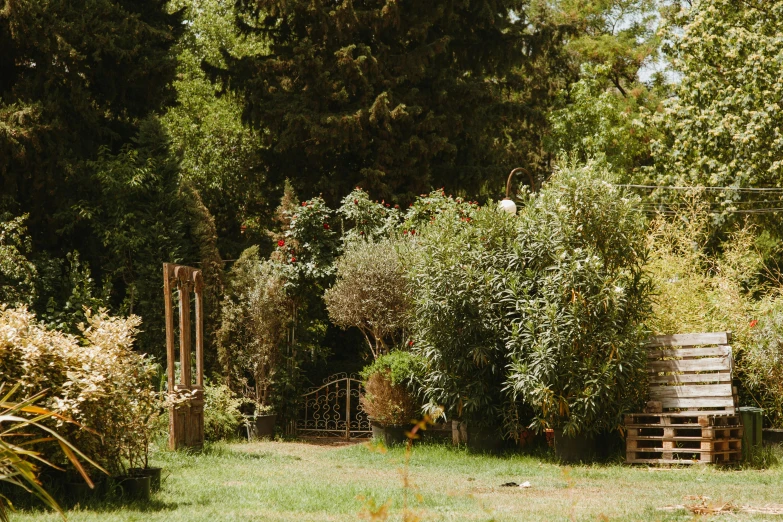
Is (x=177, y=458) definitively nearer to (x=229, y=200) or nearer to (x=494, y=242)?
(x=494, y=242)

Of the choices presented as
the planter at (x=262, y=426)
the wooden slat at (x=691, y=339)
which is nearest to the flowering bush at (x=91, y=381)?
the planter at (x=262, y=426)

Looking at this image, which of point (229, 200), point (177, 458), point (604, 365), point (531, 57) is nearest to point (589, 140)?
point (531, 57)

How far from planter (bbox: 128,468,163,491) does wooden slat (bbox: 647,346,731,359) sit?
6.95 m

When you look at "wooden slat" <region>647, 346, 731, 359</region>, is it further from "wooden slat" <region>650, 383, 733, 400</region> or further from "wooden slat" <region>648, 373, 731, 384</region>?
→ "wooden slat" <region>650, 383, 733, 400</region>

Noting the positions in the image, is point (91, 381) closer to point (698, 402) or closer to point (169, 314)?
point (169, 314)

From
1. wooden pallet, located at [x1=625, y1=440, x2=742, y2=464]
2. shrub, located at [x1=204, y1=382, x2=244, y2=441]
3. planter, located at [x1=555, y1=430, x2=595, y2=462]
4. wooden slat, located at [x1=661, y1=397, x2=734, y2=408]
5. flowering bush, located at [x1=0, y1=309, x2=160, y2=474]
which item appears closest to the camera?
flowering bush, located at [x1=0, y1=309, x2=160, y2=474]

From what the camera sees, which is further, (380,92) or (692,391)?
(380,92)

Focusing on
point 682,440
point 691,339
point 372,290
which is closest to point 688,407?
point 682,440

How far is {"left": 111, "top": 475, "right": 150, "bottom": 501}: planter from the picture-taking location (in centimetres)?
800

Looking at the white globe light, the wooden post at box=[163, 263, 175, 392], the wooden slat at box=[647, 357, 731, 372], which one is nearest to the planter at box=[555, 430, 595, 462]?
the wooden slat at box=[647, 357, 731, 372]

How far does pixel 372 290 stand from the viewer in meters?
14.7

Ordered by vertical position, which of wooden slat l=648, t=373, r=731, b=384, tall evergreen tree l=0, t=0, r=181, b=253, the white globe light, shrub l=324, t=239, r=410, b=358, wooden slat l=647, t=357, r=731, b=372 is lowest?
wooden slat l=648, t=373, r=731, b=384

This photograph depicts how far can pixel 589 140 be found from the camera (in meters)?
26.8

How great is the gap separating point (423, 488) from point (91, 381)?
364 cm
